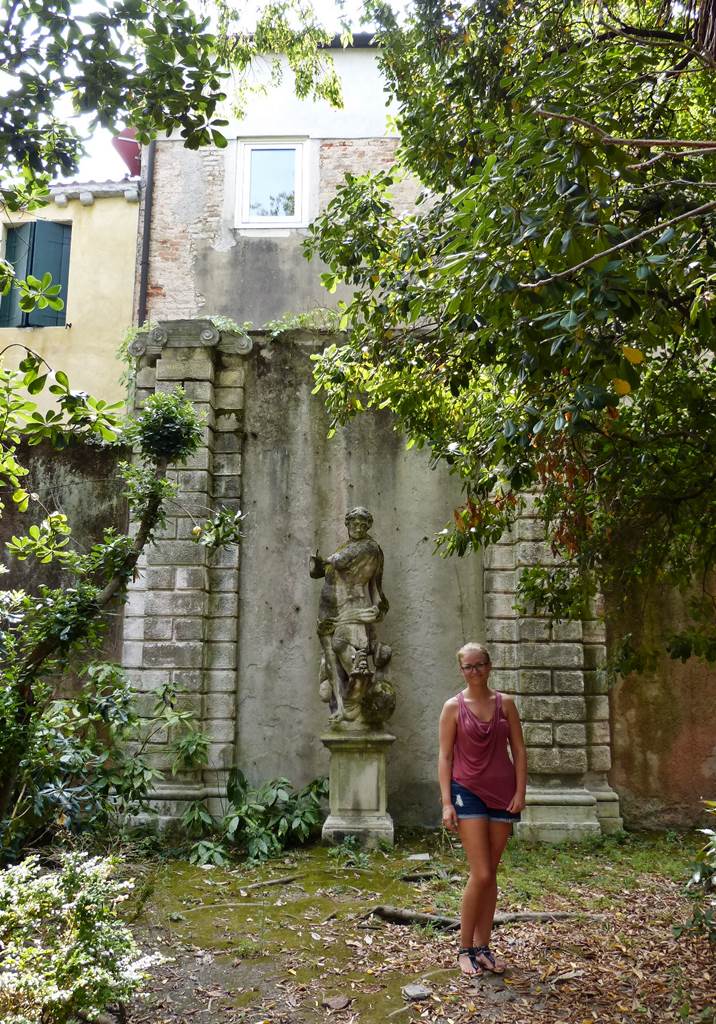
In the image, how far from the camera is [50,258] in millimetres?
13805

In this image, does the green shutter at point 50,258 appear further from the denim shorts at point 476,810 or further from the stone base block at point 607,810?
the denim shorts at point 476,810

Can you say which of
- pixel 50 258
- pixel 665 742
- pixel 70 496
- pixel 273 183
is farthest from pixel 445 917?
pixel 50 258

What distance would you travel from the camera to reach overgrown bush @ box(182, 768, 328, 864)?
23.2 feet

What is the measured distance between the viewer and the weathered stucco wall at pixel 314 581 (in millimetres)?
8195

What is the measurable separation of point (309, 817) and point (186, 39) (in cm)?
599

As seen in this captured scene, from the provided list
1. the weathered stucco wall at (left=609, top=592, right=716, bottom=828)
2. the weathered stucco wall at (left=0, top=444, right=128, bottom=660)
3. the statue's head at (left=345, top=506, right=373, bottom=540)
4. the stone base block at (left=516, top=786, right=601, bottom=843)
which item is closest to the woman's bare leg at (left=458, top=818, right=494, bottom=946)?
the stone base block at (left=516, top=786, right=601, bottom=843)

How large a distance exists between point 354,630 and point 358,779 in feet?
4.30

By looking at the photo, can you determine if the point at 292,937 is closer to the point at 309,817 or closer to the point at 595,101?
the point at 309,817

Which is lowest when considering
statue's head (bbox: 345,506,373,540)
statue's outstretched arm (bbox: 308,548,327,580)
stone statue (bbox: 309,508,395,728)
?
stone statue (bbox: 309,508,395,728)

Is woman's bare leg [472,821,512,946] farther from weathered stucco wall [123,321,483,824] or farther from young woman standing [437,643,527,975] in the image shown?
weathered stucco wall [123,321,483,824]

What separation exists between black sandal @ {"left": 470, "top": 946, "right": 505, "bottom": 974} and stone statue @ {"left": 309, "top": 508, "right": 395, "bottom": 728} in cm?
325

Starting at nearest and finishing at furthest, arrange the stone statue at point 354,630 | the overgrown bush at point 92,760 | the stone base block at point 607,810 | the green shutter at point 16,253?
the overgrown bush at point 92,760 < the stone statue at point 354,630 < the stone base block at point 607,810 < the green shutter at point 16,253

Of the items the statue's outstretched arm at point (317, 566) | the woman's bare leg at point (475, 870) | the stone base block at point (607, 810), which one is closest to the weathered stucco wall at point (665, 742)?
the stone base block at point (607, 810)

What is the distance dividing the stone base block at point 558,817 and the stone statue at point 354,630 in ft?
5.12
